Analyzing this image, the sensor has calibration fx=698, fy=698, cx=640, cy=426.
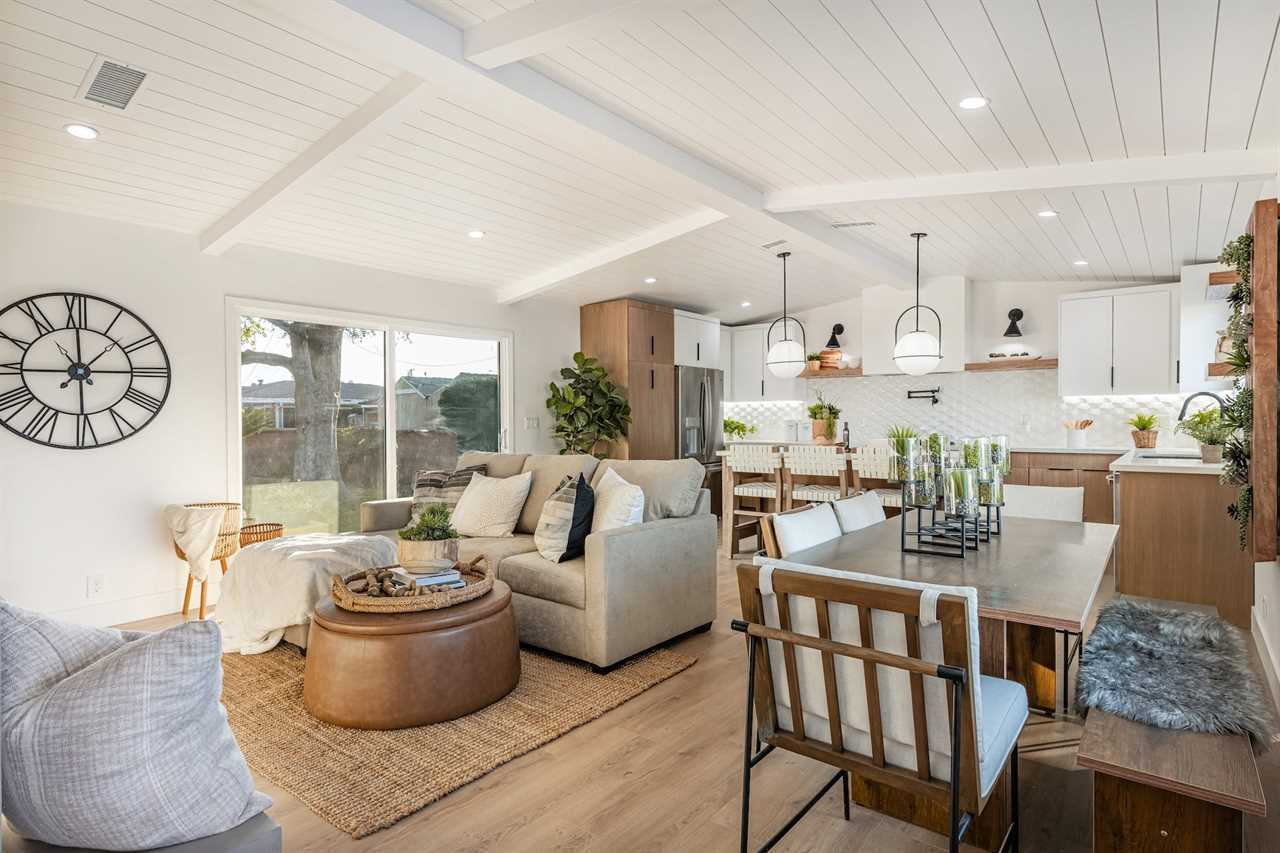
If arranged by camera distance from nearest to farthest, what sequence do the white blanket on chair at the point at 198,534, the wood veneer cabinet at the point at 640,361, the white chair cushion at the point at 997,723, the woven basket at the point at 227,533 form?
the white chair cushion at the point at 997,723
the white blanket on chair at the point at 198,534
the woven basket at the point at 227,533
the wood veneer cabinet at the point at 640,361

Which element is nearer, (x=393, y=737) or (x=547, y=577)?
(x=393, y=737)

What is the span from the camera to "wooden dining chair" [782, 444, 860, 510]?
18.1 ft

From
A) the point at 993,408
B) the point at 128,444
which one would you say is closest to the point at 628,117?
the point at 128,444

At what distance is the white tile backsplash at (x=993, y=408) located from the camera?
631cm

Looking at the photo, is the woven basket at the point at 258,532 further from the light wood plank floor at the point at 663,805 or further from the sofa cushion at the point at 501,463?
the light wood plank floor at the point at 663,805

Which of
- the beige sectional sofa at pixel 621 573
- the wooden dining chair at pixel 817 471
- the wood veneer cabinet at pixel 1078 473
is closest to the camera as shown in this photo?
the beige sectional sofa at pixel 621 573

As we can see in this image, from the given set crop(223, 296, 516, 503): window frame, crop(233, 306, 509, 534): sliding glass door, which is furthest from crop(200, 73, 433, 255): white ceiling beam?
crop(233, 306, 509, 534): sliding glass door

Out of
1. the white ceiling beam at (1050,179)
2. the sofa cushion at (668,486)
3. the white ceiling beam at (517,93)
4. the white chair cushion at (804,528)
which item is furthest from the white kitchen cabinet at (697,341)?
the white chair cushion at (804,528)

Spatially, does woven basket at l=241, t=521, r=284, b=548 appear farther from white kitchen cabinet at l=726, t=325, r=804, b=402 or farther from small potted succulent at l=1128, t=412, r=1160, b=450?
small potted succulent at l=1128, t=412, r=1160, b=450

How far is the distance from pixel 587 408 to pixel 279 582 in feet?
11.9

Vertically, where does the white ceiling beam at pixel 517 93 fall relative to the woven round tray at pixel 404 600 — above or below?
above

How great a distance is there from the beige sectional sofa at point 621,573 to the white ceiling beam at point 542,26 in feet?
6.72

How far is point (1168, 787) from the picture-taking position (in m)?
1.56

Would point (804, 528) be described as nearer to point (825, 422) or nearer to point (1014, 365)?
point (825, 422)
